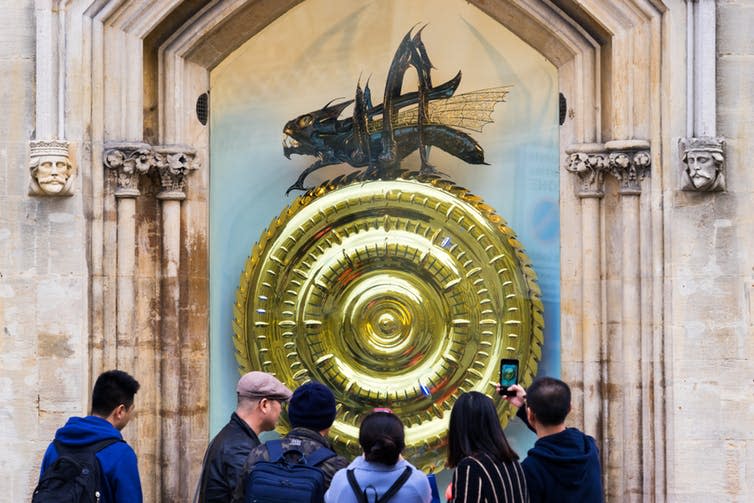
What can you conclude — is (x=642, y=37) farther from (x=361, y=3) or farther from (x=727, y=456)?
(x=727, y=456)

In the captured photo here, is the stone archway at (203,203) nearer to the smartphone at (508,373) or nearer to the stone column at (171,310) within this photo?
the stone column at (171,310)

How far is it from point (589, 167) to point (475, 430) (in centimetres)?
314

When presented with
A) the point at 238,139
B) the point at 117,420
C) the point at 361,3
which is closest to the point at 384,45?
the point at 361,3

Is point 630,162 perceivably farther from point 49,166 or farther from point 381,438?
point 381,438

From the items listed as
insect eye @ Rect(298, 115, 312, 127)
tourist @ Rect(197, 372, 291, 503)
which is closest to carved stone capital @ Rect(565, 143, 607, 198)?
insect eye @ Rect(298, 115, 312, 127)

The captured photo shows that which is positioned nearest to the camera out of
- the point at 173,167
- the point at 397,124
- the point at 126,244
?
the point at 126,244

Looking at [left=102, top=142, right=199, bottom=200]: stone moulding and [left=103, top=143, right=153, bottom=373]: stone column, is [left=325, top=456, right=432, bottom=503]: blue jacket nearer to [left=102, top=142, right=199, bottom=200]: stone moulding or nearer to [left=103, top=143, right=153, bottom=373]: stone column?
[left=103, top=143, right=153, bottom=373]: stone column

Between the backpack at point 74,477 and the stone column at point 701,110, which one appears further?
the stone column at point 701,110

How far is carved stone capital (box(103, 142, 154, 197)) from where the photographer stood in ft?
26.0

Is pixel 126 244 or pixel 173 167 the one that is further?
pixel 173 167

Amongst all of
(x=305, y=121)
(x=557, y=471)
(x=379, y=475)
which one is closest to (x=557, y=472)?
(x=557, y=471)

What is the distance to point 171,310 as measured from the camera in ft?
27.0

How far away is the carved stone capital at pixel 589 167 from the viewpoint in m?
8.02

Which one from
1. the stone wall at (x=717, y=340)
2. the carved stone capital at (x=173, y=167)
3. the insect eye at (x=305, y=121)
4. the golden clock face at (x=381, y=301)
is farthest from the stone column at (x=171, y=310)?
the stone wall at (x=717, y=340)
